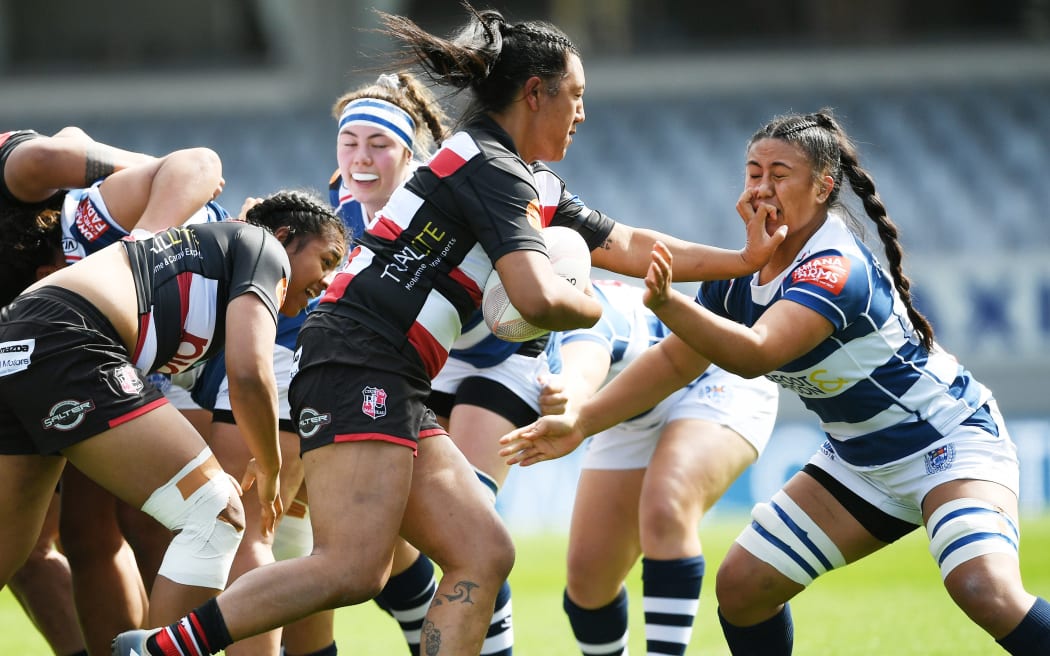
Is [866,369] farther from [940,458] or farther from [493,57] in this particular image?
[493,57]

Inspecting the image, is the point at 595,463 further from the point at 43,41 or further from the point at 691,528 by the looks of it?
the point at 43,41

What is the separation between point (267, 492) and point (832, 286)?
1918 mm

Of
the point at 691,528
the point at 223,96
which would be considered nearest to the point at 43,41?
the point at 223,96

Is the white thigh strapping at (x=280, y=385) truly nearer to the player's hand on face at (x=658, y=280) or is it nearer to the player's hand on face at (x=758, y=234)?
the player's hand on face at (x=658, y=280)

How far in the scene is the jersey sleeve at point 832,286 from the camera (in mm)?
4090

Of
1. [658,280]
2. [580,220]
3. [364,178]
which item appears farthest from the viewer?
[364,178]

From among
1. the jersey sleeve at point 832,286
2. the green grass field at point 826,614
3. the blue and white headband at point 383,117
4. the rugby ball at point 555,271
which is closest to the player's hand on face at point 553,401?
the rugby ball at point 555,271

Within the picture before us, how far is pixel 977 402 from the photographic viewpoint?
14.5 ft

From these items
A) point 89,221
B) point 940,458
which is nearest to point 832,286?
point 940,458

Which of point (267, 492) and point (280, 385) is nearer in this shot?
point (267, 492)

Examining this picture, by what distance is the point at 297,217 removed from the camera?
4621 mm

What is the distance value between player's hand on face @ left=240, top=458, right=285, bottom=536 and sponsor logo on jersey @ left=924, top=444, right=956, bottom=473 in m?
2.10

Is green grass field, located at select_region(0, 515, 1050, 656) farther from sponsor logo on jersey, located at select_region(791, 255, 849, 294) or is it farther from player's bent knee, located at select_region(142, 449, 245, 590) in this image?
player's bent knee, located at select_region(142, 449, 245, 590)

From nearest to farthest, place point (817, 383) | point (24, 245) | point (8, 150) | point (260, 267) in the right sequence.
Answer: point (260, 267)
point (817, 383)
point (8, 150)
point (24, 245)
